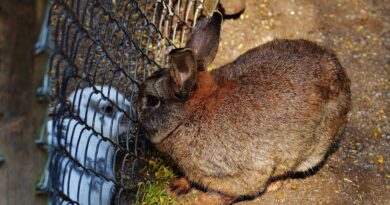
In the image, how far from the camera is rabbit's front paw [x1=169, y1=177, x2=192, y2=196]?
13.4ft

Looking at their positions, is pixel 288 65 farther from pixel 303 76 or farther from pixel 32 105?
pixel 32 105

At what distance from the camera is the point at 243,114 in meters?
3.64

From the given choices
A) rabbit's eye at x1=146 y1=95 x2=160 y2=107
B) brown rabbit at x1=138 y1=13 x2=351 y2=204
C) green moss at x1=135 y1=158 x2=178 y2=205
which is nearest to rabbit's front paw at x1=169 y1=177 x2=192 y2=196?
green moss at x1=135 y1=158 x2=178 y2=205

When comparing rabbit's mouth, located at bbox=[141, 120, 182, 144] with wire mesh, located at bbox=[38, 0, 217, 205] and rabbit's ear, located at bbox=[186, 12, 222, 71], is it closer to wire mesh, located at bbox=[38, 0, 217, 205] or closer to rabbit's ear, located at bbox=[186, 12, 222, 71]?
wire mesh, located at bbox=[38, 0, 217, 205]

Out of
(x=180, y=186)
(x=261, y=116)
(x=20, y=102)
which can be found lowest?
(x=180, y=186)

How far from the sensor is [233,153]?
3.67m

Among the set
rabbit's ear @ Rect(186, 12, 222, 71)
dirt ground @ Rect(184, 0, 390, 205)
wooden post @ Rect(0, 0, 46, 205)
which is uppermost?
wooden post @ Rect(0, 0, 46, 205)

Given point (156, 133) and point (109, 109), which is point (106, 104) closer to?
point (109, 109)

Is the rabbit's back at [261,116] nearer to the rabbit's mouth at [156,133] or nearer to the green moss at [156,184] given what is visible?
the rabbit's mouth at [156,133]

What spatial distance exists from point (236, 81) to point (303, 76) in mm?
426

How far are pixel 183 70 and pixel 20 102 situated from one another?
4.92 ft

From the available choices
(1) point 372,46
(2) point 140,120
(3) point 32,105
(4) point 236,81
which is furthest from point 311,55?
(3) point 32,105

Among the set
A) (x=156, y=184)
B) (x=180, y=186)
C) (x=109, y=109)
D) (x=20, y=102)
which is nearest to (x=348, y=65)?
(x=180, y=186)

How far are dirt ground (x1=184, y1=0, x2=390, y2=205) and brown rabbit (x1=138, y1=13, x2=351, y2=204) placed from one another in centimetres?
44
